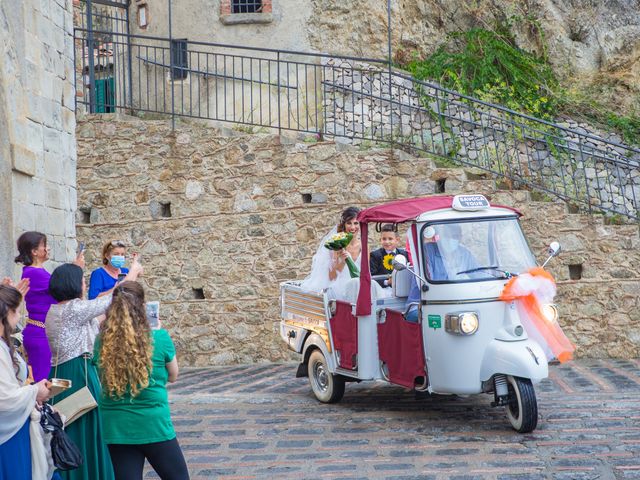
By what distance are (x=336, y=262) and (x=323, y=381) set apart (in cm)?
123

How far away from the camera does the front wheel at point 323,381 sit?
959 cm

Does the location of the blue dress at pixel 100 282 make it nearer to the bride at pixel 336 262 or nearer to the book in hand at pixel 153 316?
the bride at pixel 336 262

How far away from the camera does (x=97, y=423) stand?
6.12m

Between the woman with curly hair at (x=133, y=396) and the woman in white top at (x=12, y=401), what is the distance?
37cm

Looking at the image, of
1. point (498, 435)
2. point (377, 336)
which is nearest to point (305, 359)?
point (377, 336)

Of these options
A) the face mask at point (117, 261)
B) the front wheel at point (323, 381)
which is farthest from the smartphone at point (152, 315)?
the front wheel at point (323, 381)

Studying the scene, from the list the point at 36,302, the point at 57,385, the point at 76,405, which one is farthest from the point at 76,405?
the point at 36,302

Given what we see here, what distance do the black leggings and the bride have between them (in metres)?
4.28

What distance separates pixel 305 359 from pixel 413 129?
5.25 m

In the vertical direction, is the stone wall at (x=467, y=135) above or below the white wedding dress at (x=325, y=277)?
above

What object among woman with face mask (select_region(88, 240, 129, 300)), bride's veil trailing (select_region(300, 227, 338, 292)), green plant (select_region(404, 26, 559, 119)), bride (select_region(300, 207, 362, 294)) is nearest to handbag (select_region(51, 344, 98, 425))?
woman with face mask (select_region(88, 240, 129, 300))

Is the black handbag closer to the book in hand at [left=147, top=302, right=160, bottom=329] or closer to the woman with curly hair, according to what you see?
the woman with curly hair

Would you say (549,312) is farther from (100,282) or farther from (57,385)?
(57,385)

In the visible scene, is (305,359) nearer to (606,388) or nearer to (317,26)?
(606,388)
